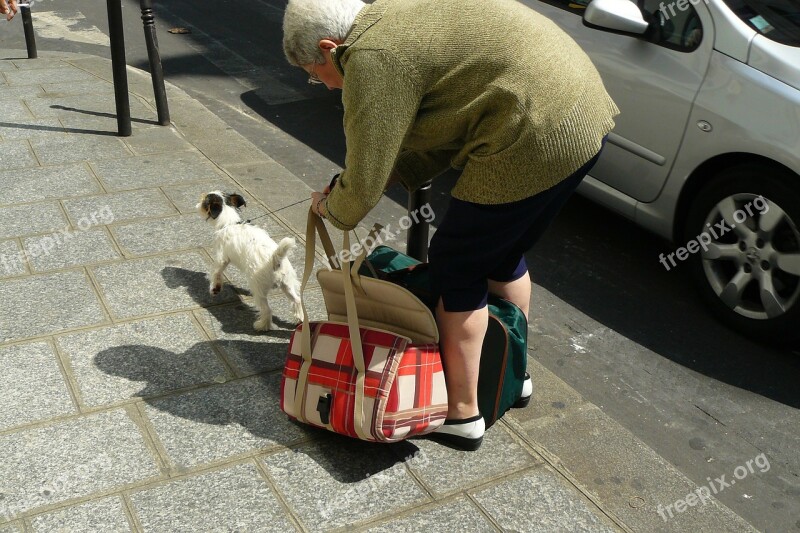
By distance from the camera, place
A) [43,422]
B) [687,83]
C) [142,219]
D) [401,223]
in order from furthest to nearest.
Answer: [401,223] < [142,219] < [687,83] < [43,422]

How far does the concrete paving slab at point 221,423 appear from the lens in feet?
10.3

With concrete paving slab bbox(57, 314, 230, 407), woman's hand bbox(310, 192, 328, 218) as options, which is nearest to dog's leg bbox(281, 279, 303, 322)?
concrete paving slab bbox(57, 314, 230, 407)

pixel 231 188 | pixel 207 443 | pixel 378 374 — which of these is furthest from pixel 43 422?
pixel 231 188

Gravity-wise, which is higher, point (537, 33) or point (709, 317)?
point (537, 33)

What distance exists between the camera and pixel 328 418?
311cm

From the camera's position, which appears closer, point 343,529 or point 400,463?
point 343,529

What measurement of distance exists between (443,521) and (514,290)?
1.01m

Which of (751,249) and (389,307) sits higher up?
(389,307)

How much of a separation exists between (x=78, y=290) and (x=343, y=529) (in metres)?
2.06

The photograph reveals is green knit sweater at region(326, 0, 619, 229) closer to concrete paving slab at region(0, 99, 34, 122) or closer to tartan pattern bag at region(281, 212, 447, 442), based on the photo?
tartan pattern bag at region(281, 212, 447, 442)

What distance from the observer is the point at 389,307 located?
3.14 meters

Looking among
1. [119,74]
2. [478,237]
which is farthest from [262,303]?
[119,74]

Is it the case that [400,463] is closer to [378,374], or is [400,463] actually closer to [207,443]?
[378,374]

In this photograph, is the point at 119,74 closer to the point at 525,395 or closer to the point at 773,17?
the point at 525,395
